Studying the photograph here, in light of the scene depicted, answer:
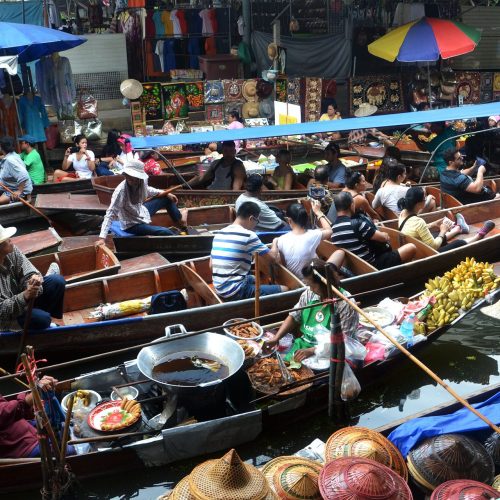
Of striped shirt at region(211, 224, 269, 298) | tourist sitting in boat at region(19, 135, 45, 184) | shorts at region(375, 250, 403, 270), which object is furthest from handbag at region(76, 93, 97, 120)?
shorts at region(375, 250, 403, 270)

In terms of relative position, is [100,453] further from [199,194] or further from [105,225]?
[199,194]

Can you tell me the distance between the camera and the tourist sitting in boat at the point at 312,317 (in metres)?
5.14

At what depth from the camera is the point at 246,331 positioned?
19.4 feet

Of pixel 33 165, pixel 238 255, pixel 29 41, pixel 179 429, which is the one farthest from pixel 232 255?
pixel 29 41

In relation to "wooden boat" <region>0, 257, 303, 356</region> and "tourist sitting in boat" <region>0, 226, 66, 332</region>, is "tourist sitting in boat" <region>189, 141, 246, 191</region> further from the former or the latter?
"tourist sitting in boat" <region>0, 226, 66, 332</region>

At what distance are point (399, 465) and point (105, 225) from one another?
15.4ft

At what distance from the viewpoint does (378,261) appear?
7.40 meters

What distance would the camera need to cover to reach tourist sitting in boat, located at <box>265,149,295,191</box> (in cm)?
1002

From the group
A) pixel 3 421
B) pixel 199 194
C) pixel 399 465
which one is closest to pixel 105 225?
pixel 199 194

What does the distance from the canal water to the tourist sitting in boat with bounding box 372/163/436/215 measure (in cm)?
177

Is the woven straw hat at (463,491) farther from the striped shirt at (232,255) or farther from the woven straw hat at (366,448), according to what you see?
the striped shirt at (232,255)

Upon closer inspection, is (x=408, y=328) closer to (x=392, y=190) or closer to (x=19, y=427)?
(x=392, y=190)

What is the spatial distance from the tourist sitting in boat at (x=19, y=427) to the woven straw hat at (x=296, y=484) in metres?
1.56

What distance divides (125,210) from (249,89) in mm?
7809
